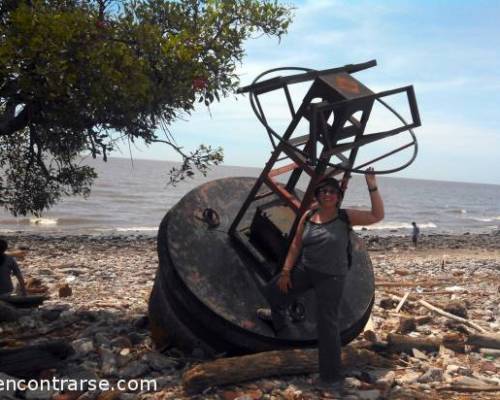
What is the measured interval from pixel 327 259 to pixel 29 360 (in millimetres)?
2992

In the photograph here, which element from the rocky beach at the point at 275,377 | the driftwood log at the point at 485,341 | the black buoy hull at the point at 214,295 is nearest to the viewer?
the rocky beach at the point at 275,377

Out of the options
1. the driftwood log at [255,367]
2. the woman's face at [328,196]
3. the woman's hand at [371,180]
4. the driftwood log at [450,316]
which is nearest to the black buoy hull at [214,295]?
the driftwood log at [255,367]

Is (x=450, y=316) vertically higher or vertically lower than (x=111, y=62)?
lower

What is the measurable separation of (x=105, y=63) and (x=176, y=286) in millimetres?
2624

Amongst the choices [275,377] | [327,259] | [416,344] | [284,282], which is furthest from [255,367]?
[416,344]

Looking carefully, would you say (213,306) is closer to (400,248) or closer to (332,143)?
(332,143)

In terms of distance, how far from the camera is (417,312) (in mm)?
8133

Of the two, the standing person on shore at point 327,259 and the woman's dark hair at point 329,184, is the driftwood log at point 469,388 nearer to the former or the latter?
the standing person on shore at point 327,259

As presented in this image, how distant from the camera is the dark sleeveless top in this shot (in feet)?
15.6

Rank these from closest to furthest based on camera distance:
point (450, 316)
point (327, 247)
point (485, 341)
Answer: point (327, 247) → point (485, 341) → point (450, 316)

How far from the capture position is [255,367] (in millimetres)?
4898

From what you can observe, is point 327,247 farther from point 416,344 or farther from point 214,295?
point 416,344

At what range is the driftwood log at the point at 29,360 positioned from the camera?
4848 millimetres

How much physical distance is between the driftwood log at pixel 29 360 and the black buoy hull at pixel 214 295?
3.69ft
